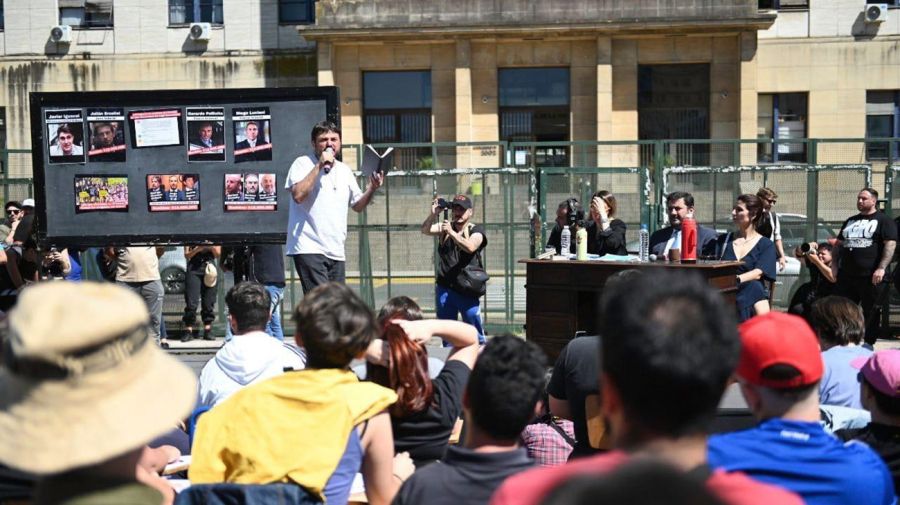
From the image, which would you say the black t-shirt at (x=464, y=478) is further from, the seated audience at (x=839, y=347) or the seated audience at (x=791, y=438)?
the seated audience at (x=839, y=347)

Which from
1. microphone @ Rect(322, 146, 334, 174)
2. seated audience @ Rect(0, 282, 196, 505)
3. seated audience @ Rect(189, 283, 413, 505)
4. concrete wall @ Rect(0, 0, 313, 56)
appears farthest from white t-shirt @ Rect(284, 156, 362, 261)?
concrete wall @ Rect(0, 0, 313, 56)

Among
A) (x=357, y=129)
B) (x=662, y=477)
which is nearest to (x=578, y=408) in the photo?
(x=662, y=477)

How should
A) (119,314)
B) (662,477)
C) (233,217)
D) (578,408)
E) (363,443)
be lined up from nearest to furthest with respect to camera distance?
(662,477) → (119,314) → (363,443) → (578,408) → (233,217)

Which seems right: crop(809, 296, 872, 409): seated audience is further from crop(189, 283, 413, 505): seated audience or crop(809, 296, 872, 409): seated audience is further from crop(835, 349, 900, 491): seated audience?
crop(189, 283, 413, 505): seated audience

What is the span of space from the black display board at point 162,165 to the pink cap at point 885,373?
22.2ft

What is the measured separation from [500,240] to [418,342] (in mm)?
8985

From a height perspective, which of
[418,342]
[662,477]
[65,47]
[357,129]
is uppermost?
[65,47]

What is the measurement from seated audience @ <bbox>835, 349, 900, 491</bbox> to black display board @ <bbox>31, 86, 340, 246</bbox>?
6.75 metres

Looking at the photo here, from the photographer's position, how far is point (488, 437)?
3061 mm

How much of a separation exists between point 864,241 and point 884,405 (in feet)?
25.0

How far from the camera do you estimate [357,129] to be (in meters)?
28.7

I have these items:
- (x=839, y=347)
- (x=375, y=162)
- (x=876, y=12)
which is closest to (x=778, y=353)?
(x=839, y=347)

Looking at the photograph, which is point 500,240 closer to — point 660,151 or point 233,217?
point 660,151

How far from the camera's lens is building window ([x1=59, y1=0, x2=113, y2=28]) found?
3005 cm
